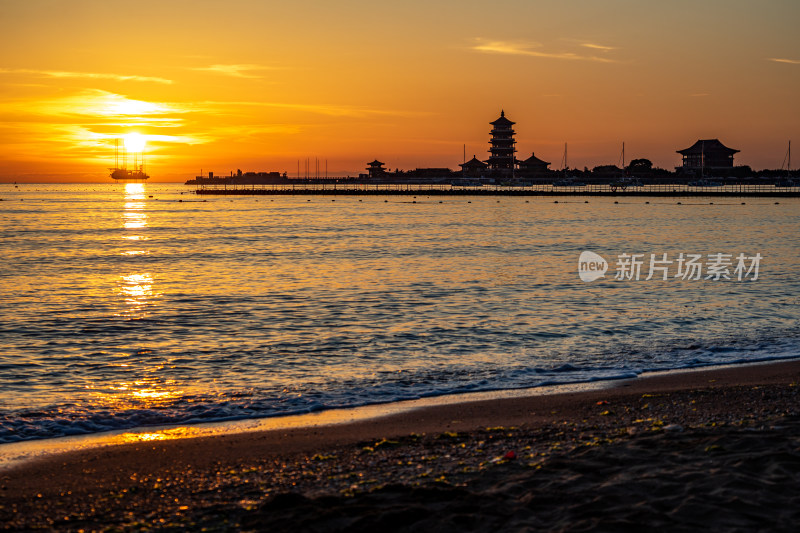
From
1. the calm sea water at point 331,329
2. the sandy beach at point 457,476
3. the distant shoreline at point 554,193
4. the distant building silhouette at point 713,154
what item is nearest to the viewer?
the sandy beach at point 457,476

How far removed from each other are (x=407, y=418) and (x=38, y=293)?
16.8m

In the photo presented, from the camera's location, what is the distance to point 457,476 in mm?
5863

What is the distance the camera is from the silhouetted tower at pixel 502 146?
188 m

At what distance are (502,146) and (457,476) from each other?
190m

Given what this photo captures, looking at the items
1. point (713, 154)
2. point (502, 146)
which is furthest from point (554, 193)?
point (713, 154)

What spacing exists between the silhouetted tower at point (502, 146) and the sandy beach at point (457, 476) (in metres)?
184

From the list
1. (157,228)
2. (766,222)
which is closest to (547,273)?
(766,222)

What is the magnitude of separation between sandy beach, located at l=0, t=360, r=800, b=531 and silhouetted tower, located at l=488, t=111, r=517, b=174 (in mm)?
184180

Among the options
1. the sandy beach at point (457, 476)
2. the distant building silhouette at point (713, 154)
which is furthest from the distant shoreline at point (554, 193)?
the sandy beach at point (457, 476)

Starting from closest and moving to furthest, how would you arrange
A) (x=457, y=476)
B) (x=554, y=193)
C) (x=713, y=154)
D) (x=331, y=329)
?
(x=457, y=476) < (x=331, y=329) < (x=554, y=193) < (x=713, y=154)

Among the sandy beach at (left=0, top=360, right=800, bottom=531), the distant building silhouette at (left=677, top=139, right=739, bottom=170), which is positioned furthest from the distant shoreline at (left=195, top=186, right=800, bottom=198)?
the sandy beach at (left=0, top=360, right=800, bottom=531)

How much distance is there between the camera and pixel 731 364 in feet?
36.9

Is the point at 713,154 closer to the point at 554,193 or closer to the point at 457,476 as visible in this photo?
the point at 554,193

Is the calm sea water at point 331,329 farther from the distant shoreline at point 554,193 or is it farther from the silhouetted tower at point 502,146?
the silhouetted tower at point 502,146
